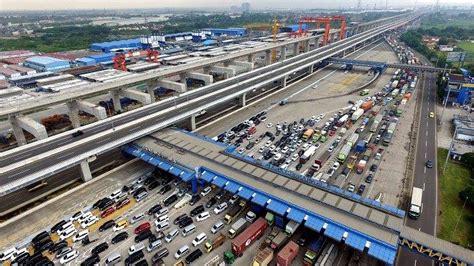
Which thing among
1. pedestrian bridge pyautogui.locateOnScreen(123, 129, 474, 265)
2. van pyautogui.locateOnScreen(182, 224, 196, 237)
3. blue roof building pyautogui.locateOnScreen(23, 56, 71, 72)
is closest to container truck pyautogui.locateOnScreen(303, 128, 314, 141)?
pedestrian bridge pyautogui.locateOnScreen(123, 129, 474, 265)

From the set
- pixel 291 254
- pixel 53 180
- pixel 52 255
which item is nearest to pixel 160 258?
pixel 52 255

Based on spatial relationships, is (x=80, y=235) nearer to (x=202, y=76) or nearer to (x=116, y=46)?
(x=202, y=76)

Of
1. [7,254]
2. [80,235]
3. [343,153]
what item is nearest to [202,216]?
[80,235]

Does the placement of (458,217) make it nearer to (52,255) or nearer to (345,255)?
(345,255)

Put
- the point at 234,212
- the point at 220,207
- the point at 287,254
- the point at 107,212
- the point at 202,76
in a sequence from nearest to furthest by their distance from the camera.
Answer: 1. the point at 287,254
2. the point at 107,212
3. the point at 234,212
4. the point at 220,207
5. the point at 202,76

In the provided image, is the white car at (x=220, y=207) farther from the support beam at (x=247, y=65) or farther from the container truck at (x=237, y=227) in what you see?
the support beam at (x=247, y=65)

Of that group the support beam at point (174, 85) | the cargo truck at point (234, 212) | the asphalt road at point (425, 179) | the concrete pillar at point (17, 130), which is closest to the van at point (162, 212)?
the cargo truck at point (234, 212)
